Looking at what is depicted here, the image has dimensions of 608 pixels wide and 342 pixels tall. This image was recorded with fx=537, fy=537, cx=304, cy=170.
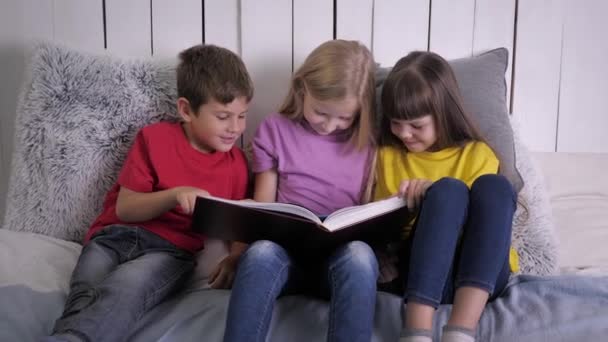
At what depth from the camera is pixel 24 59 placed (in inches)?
58.7

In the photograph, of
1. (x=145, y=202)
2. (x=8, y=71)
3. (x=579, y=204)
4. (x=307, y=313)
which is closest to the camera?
(x=307, y=313)

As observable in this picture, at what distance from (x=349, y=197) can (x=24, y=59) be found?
0.99 meters

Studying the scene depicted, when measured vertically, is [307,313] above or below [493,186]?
below

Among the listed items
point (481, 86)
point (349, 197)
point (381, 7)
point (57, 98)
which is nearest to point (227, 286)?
point (349, 197)

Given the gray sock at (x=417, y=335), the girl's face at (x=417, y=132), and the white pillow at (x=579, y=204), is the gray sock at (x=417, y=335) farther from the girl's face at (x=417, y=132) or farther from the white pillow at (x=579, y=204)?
the white pillow at (x=579, y=204)

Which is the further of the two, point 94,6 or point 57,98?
point 94,6

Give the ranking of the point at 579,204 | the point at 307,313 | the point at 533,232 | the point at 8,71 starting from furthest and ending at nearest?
1. the point at 8,71
2. the point at 579,204
3. the point at 533,232
4. the point at 307,313

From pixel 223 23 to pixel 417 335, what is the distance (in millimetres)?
982

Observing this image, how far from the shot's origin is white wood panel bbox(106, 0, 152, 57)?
1.45m

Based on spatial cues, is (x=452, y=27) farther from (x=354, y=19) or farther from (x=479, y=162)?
(x=479, y=162)

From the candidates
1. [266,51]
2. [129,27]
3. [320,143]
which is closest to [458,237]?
[320,143]

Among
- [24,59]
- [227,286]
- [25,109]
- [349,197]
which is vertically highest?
[24,59]

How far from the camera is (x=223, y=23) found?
146 cm

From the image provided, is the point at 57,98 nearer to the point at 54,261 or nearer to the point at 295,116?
the point at 54,261
